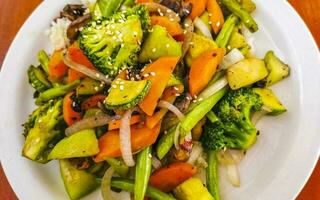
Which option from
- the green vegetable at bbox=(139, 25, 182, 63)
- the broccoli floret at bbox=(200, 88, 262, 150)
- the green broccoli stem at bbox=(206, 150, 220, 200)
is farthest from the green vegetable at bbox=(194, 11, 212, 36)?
the green broccoli stem at bbox=(206, 150, 220, 200)

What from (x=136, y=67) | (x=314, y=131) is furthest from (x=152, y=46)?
(x=314, y=131)

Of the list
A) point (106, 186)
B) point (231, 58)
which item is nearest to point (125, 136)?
point (106, 186)

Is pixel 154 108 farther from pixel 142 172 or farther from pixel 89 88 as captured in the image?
pixel 89 88

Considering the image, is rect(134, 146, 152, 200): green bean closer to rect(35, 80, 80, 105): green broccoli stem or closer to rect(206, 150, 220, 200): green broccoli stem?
rect(206, 150, 220, 200): green broccoli stem

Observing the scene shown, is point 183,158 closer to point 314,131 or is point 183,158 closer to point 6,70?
point 314,131

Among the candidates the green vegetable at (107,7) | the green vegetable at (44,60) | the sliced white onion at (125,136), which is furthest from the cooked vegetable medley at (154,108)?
the green vegetable at (44,60)

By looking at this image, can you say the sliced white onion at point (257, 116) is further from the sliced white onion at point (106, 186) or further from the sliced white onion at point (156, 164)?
the sliced white onion at point (106, 186)

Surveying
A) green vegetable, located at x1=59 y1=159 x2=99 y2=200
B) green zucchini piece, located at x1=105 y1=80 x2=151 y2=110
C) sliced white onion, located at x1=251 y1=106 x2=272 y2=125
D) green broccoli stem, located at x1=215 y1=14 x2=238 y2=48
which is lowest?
green vegetable, located at x1=59 y1=159 x2=99 y2=200
